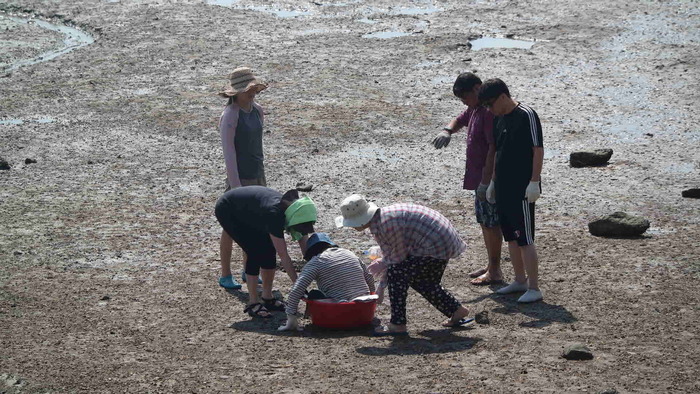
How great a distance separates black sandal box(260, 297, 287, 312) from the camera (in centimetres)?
873

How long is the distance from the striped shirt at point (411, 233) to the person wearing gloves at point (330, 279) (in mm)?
395

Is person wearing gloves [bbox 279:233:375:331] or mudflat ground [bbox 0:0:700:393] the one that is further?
person wearing gloves [bbox 279:233:375:331]

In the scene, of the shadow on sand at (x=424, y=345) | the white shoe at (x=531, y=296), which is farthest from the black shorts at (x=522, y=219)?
the shadow on sand at (x=424, y=345)

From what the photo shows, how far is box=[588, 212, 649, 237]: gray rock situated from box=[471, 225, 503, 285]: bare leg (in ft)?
5.53

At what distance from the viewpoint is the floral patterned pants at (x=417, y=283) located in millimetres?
7836

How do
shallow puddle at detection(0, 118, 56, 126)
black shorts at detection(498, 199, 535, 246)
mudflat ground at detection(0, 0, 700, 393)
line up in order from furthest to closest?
shallow puddle at detection(0, 118, 56, 126)
black shorts at detection(498, 199, 535, 246)
mudflat ground at detection(0, 0, 700, 393)

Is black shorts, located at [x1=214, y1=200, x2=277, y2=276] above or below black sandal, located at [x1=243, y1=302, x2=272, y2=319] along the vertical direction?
above

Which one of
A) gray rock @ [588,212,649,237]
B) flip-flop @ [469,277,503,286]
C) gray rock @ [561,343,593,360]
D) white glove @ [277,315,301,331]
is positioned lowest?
flip-flop @ [469,277,503,286]

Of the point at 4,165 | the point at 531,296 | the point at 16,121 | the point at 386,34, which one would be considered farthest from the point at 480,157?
the point at 386,34

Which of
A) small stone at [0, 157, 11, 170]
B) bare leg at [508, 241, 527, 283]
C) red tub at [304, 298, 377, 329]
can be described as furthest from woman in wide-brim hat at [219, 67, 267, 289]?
small stone at [0, 157, 11, 170]

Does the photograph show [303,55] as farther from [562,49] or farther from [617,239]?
[617,239]

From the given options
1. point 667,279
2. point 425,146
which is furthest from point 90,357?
point 425,146

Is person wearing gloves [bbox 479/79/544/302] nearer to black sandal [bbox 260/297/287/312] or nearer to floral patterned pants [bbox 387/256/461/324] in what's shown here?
floral patterned pants [bbox 387/256/461/324]

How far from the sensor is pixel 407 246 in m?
7.80
